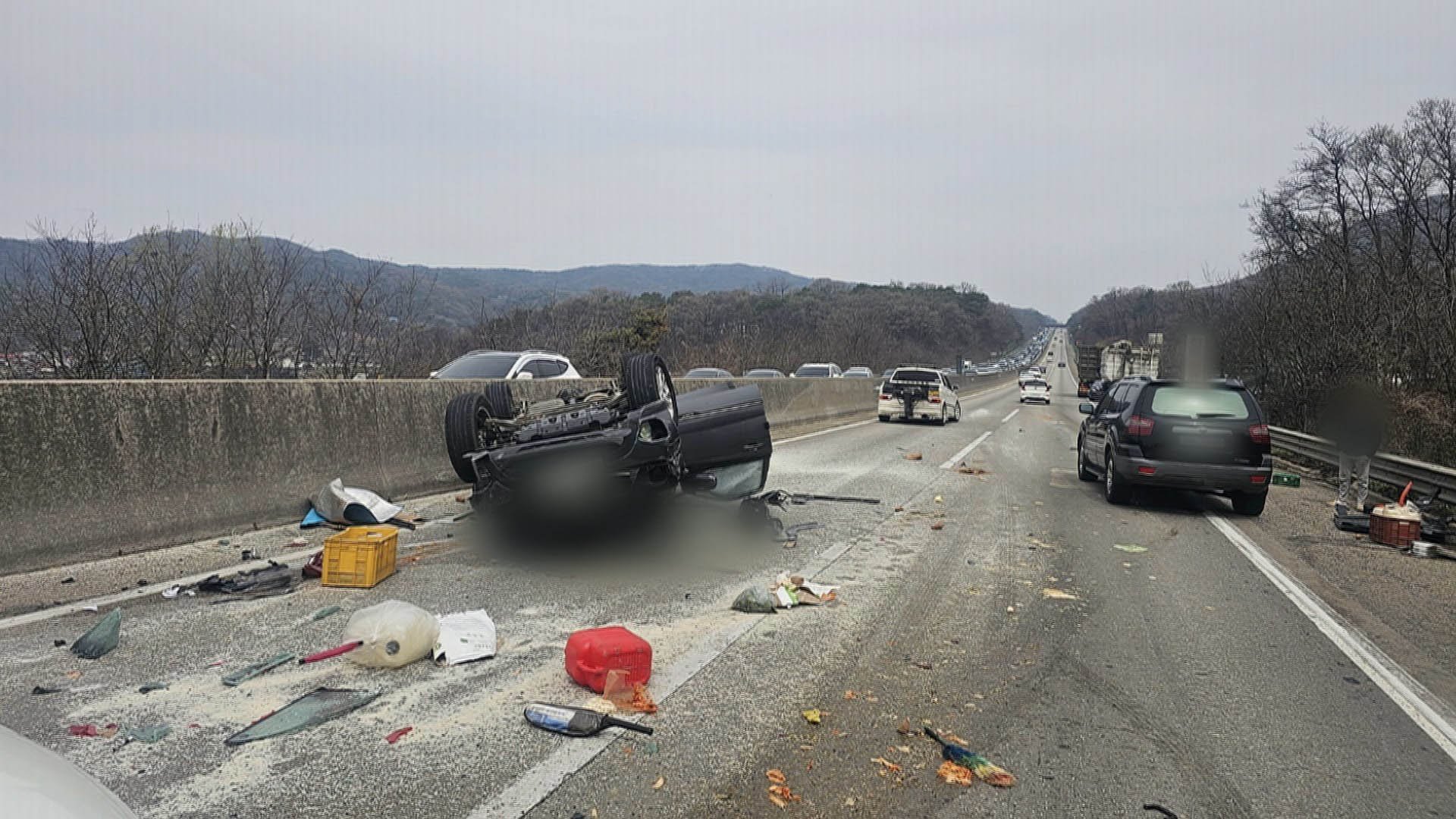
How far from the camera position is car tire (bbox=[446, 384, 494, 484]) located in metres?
8.11

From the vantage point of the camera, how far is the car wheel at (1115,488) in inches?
467

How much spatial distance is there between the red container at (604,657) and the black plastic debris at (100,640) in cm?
254

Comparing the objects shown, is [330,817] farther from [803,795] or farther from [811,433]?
[811,433]

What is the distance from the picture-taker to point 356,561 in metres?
6.60

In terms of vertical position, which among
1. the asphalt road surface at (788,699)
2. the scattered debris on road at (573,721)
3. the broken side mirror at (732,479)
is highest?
the broken side mirror at (732,479)

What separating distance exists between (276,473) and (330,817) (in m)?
6.10

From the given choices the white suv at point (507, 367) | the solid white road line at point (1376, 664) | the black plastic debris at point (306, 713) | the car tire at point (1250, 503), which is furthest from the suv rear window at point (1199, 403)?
the black plastic debris at point (306, 713)

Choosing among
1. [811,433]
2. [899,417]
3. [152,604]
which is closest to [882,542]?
[152,604]

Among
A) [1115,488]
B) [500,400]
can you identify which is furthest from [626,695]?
[1115,488]

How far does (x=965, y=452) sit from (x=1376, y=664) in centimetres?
1363

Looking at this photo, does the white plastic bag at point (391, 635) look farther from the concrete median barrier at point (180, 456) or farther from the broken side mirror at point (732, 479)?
the broken side mirror at point (732, 479)

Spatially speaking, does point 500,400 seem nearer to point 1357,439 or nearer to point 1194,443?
point 1194,443

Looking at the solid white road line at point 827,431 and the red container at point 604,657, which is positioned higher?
the red container at point 604,657

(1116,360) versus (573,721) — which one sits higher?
(1116,360)
